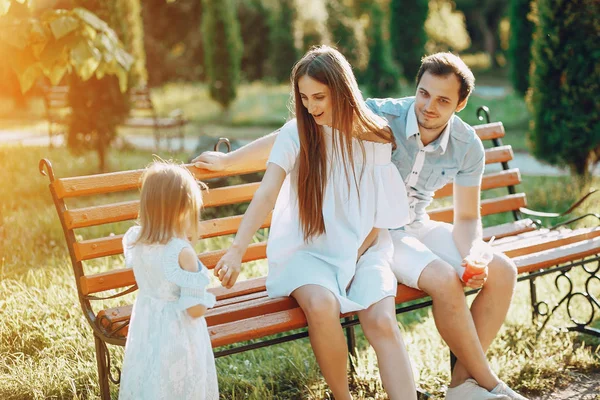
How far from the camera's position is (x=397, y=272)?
305 cm

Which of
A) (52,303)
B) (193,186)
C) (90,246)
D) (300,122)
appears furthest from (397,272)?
(52,303)

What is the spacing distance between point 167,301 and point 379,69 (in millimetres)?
11020

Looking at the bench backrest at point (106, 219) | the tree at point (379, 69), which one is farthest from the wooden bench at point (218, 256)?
the tree at point (379, 69)

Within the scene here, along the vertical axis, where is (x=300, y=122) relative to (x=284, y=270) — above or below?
above

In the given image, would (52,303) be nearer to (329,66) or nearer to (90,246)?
(90,246)

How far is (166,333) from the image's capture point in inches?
94.7

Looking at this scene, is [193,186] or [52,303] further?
[52,303]

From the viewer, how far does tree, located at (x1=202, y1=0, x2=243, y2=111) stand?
14.2m

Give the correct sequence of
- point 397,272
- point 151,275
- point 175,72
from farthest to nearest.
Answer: point 175,72
point 397,272
point 151,275

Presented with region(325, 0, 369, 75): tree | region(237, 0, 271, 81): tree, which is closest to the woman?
region(325, 0, 369, 75): tree

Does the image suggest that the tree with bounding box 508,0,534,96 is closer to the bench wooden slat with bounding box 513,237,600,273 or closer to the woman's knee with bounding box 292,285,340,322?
the bench wooden slat with bounding box 513,237,600,273

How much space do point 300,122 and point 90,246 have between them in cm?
99

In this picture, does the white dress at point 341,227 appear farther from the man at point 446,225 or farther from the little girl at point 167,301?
the little girl at point 167,301

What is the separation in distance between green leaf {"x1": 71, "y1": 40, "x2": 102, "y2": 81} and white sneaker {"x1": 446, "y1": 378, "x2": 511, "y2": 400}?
247 centimetres
